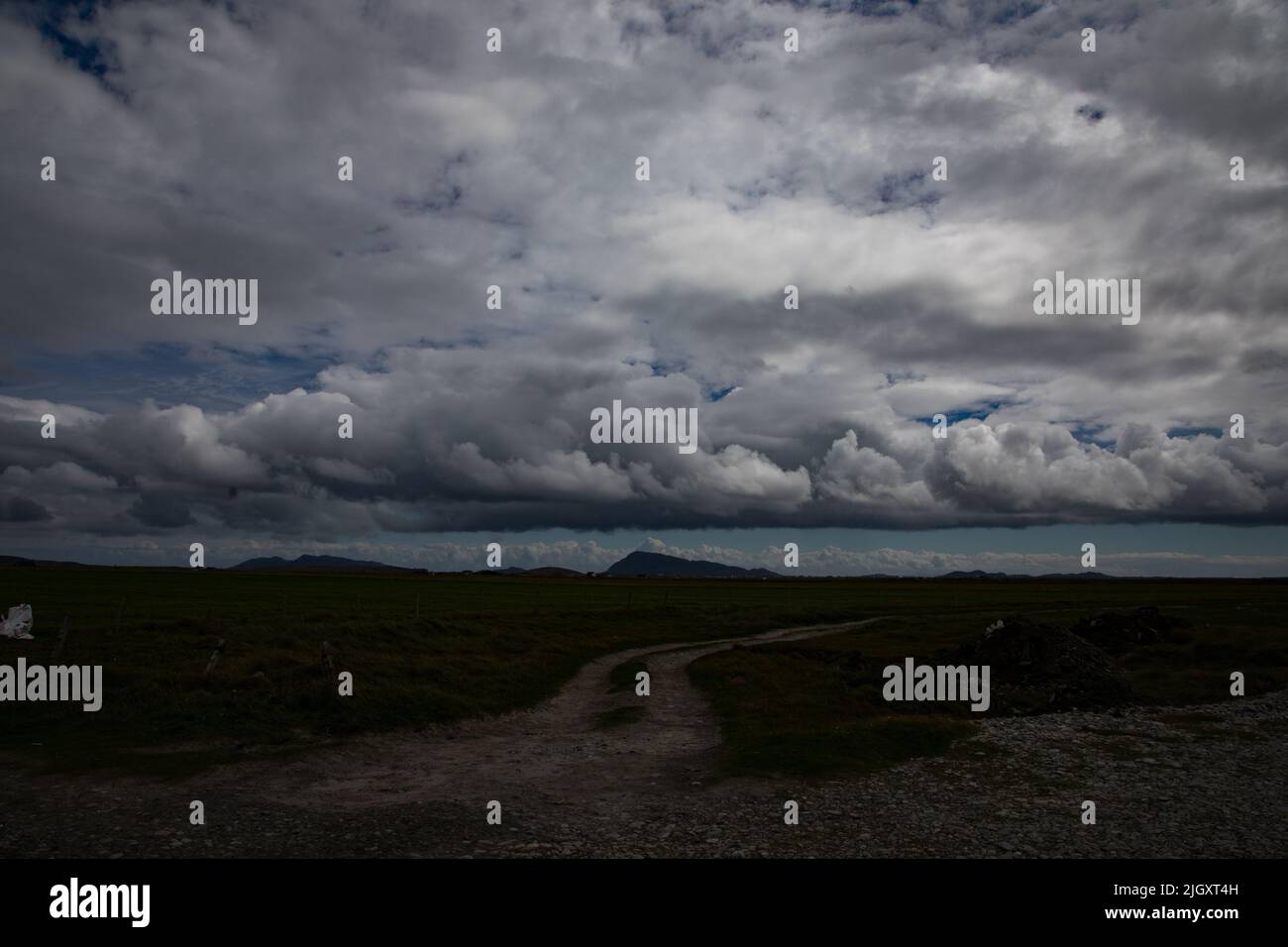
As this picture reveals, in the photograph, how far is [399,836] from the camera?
14758mm

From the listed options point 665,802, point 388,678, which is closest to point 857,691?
point 665,802

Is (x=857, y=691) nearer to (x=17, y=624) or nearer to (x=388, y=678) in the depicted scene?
(x=388, y=678)

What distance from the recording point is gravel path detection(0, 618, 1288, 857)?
14.1 metres

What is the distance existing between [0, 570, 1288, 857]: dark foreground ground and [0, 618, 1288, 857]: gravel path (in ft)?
0.29

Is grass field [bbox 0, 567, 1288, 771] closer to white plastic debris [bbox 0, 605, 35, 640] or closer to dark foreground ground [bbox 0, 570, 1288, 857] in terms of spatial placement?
dark foreground ground [bbox 0, 570, 1288, 857]

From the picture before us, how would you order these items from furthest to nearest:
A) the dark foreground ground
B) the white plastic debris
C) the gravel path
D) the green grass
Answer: the white plastic debris
the green grass
the dark foreground ground
the gravel path

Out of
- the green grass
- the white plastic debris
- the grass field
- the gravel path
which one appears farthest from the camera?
the white plastic debris

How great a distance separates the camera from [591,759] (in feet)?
72.1

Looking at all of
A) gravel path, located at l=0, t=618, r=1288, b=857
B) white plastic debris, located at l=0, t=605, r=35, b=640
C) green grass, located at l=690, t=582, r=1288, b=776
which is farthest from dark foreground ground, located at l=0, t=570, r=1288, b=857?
white plastic debris, located at l=0, t=605, r=35, b=640

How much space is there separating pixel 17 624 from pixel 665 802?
34.6 m

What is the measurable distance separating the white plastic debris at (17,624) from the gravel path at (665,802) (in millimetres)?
20551
